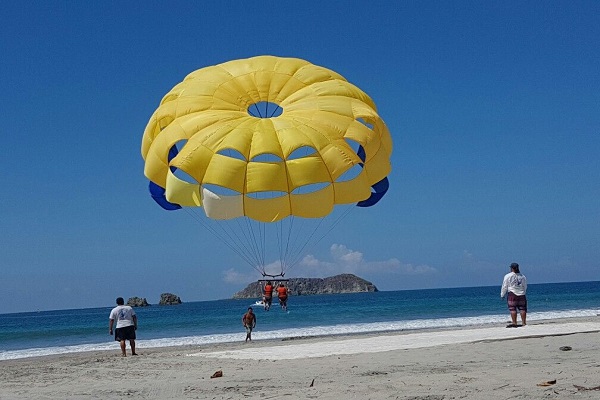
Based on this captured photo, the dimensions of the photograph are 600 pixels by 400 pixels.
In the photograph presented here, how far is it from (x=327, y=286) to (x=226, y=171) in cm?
11794

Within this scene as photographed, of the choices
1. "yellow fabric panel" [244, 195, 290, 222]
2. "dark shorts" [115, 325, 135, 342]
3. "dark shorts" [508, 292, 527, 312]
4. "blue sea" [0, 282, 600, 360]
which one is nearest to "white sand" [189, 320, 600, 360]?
"dark shorts" [508, 292, 527, 312]

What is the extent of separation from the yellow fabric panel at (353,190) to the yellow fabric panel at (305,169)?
62 cm

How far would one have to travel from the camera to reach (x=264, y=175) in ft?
36.9

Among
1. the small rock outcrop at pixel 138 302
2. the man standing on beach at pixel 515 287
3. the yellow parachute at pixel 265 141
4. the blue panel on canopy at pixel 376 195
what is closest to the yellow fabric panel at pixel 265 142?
the yellow parachute at pixel 265 141

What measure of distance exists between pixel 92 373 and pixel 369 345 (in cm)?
447

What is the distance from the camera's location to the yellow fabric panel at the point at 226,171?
11172mm

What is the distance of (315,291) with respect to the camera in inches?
5020

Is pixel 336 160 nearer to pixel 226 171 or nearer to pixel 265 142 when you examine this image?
pixel 265 142

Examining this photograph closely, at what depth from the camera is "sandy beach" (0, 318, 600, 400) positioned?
22.1 ft

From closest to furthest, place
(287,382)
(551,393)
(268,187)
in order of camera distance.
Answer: (551,393) < (287,382) < (268,187)

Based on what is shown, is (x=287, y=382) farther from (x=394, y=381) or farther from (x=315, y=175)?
(x=315, y=175)

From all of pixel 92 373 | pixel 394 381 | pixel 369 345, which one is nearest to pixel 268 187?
pixel 369 345

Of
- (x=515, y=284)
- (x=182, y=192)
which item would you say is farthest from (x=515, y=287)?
(x=182, y=192)

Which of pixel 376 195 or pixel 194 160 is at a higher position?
pixel 194 160
